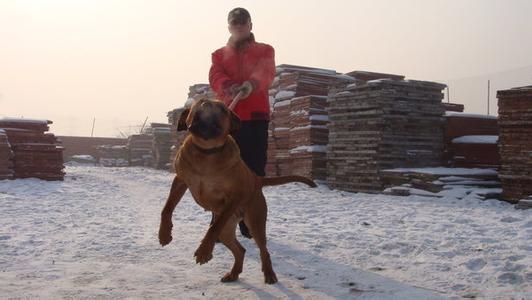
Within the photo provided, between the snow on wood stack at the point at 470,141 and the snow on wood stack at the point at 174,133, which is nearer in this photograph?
the snow on wood stack at the point at 470,141

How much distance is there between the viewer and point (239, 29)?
4.45 meters

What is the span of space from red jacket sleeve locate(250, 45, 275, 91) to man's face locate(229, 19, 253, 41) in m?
0.24

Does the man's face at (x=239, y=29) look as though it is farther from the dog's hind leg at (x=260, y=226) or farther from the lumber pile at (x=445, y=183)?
the lumber pile at (x=445, y=183)

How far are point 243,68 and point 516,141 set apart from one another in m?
5.91

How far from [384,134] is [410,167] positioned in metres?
1.00

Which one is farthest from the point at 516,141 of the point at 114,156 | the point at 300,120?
the point at 114,156

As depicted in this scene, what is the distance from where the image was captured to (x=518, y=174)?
820 centimetres

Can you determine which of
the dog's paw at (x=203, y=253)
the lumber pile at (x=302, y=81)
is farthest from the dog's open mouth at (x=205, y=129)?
the lumber pile at (x=302, y=81)

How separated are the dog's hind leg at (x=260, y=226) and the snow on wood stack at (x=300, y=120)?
873cm

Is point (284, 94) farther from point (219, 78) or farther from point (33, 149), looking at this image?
point (219, 78)

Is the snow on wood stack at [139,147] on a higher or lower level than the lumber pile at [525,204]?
higher

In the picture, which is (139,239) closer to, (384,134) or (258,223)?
(258,223)

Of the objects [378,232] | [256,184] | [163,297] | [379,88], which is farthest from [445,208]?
[163,297]

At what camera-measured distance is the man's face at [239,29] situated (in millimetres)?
4418
